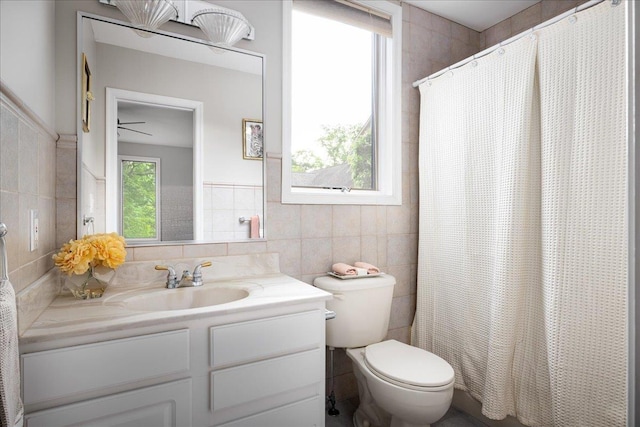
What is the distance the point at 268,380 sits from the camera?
1.30m

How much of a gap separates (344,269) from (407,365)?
548 mm

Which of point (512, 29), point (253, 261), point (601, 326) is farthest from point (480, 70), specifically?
point (253, 261)

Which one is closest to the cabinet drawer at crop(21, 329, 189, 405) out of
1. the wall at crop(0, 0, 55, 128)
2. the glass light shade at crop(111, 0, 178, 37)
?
the wall at crop(0, 0, 55, 128)

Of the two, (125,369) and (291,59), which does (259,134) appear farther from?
(125,369)

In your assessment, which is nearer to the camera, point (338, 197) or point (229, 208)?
point (229, 208)

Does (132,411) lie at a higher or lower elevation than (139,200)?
A: lower

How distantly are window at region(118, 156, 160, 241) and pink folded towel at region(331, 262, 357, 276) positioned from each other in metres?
0.89

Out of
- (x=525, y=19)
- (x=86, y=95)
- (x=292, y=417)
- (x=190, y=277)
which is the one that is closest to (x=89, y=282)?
(x=190, y=277)

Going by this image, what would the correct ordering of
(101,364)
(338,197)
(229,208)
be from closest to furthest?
(101,364)
(229,208)
(338,197)

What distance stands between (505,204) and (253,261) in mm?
1231

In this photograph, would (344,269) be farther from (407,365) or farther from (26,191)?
(26,191)

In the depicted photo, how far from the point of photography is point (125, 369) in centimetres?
108

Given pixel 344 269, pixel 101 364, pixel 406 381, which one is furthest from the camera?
pixel 344 269

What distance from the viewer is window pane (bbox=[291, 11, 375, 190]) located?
2.07m
